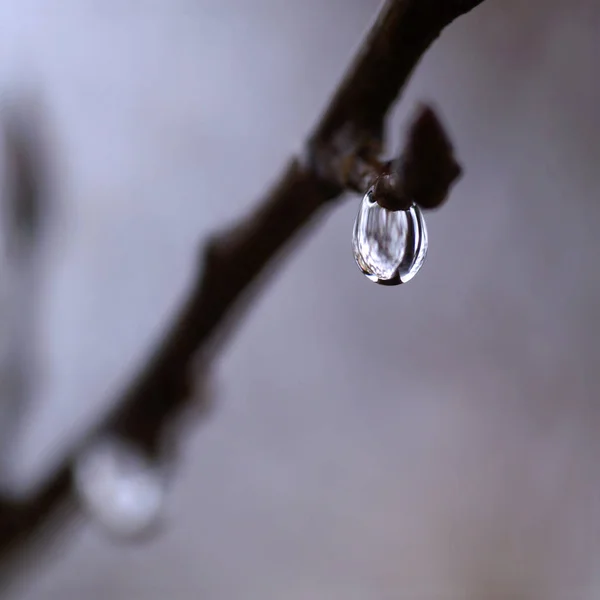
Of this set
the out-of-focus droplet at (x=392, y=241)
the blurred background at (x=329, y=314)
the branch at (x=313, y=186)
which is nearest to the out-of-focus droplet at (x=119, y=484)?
the branch at (x=313, y=186)

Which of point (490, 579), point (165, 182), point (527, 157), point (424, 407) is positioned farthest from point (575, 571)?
point (165, 182)

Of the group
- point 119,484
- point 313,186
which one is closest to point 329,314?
point 119,484

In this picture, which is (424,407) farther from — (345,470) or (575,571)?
(575,571)

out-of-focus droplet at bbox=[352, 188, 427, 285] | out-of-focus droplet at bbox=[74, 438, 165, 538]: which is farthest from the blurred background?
out-of-focus droplet at bbox=[352, 188, 427, 285]

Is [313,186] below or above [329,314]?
below

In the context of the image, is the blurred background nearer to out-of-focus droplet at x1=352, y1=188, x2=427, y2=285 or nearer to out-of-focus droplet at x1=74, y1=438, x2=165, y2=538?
out-of-focus droplet at x1=74, y1=438, x2=165, y2=538

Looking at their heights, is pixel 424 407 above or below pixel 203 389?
above

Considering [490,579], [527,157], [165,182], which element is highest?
[527,157]

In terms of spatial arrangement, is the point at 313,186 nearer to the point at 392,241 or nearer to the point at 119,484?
the point at 392,241
